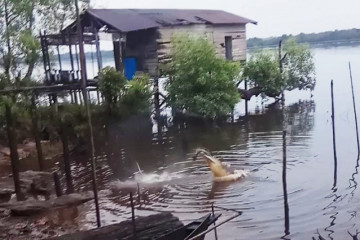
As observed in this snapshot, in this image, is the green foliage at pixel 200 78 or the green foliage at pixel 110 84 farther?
the green foliage at pixel 200 78

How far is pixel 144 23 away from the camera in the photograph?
27641 mm

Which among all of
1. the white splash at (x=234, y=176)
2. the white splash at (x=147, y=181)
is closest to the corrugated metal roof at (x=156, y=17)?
the white splash at (x=147, y=181)

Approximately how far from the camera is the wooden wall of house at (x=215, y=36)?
28.5 metres

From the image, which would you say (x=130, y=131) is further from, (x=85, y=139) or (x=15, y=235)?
(x=15, y=235)

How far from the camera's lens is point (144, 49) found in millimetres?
28594

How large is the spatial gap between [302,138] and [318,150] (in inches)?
100

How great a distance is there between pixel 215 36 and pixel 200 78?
5.29 metres

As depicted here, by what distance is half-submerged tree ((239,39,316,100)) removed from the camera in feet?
106

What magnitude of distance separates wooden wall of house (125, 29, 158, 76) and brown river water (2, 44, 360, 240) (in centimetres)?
305

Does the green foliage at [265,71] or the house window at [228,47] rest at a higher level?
the house window at [228,47]

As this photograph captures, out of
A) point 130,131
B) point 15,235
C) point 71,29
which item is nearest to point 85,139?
point 130,131

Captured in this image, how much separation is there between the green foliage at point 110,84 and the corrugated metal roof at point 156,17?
91.4 inches

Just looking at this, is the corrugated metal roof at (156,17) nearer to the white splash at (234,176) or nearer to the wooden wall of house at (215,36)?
the wooden wall of house at (215,36)

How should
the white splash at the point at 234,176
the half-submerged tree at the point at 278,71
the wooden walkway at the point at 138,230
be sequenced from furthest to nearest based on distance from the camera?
the half-submerged tree at the point at 278,71 < the white splash at the point at 234,176 < the wooden walkway at the point at 138,230
